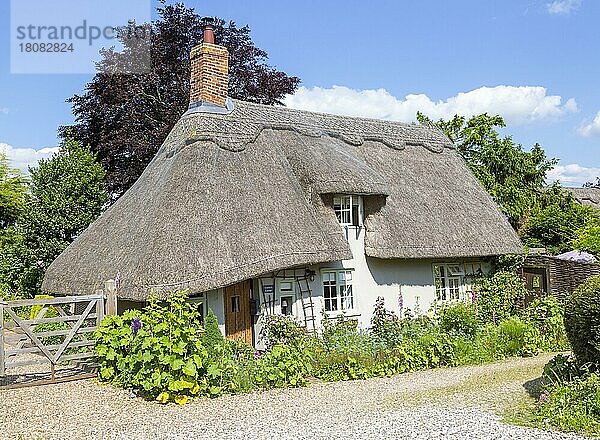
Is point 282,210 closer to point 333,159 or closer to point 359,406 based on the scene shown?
point 333,159

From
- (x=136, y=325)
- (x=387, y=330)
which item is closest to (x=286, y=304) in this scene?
(x=387, y=330)

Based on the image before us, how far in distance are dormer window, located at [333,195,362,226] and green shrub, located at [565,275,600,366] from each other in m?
7.57

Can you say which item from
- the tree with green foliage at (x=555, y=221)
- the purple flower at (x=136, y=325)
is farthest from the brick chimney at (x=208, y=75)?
the tree with green foliage at (x=555, y=221)

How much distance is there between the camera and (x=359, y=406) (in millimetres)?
10180

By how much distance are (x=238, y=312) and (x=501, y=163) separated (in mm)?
16211

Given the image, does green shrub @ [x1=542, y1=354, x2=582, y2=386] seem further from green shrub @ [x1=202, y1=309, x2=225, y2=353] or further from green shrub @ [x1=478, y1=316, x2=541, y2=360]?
green shrub @ [x1=202, y1=309, x2=225, y2=353]

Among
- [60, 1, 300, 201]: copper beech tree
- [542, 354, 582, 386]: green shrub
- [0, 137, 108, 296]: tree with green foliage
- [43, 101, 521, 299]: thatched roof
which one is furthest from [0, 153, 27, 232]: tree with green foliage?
[542, 354, 582, 386]: green shrub

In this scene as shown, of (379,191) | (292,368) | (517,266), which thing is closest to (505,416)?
(292,368)

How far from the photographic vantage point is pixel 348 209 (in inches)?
666

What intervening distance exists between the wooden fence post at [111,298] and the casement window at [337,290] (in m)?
5.49

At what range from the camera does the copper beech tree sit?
2550cm

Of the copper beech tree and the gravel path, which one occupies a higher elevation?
the copper beech tree

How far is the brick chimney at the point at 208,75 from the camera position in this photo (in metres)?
17.2

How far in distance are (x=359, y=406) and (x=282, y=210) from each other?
597 cm
